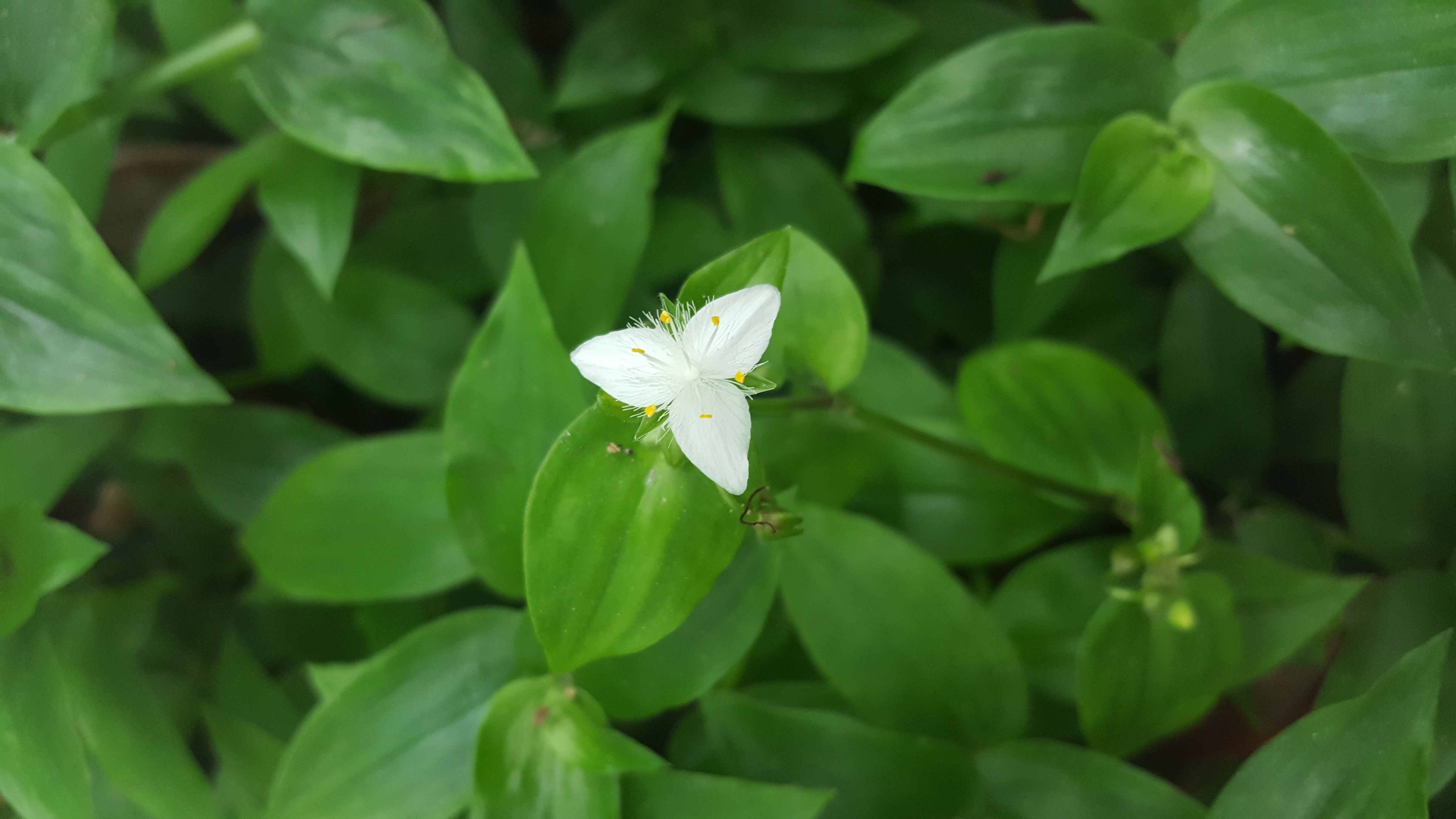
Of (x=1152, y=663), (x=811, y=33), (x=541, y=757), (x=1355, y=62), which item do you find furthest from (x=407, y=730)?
(x=1355, y=62)

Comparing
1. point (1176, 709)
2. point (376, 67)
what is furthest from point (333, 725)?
point (1176, 709)

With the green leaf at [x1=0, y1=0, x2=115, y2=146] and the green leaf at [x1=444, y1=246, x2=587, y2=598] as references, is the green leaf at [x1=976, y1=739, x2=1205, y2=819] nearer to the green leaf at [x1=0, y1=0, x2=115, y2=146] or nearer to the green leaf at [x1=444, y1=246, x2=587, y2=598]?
the green leaf at [x1=444, y1=246, x2=587, y2=598]

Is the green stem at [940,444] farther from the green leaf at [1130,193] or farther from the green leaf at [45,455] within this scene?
the green leaf at [45,455]

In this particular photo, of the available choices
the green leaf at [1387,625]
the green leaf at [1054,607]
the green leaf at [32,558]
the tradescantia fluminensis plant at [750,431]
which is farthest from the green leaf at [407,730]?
the green leaf at [1387,625]

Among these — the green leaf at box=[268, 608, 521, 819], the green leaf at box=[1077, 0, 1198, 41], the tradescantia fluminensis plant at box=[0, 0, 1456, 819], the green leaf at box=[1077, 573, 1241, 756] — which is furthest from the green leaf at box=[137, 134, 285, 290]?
the green leaf at box=[1077, 573, 1241, 756]

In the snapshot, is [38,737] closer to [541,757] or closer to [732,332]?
[541,757]

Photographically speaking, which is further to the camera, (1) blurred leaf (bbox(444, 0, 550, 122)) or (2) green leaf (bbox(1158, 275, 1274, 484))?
(1) blurred leaf (bbox(444, 0, 550, 122))
